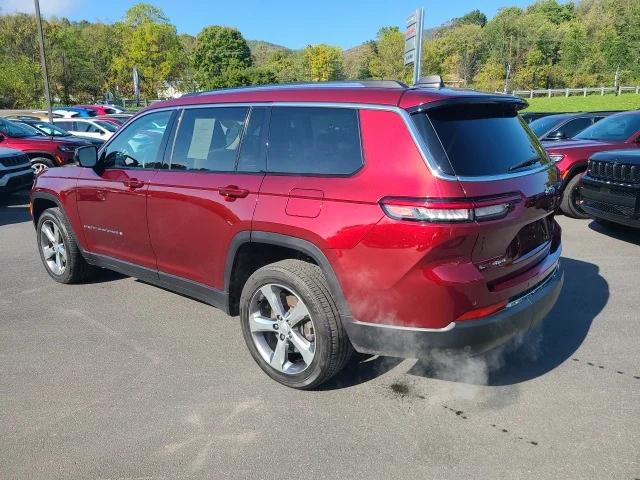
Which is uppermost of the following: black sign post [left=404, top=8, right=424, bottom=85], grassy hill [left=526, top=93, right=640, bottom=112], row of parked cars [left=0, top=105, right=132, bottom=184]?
black sign post [left=404, top=8, right=424, bottom=85]

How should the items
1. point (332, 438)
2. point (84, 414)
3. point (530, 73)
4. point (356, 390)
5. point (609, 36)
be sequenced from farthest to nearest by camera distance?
point (530, 73) < point (609, 36) < point (356, 390) < point (84, 414) < point (332, 438)

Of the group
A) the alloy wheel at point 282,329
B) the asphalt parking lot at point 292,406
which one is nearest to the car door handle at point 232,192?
the alloy wheel at point 282,329

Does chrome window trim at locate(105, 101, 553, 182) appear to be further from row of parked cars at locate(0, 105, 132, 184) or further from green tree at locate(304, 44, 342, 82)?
green tree at locate(304, 44, 342, 82)

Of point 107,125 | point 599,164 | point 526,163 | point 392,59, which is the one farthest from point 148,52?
point 526,163

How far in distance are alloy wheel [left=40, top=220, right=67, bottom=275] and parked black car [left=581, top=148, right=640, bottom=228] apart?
6.23 metres

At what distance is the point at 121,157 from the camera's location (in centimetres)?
434

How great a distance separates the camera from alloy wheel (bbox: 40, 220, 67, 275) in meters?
5.16

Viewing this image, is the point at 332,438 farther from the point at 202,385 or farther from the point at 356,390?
the point at 202,385

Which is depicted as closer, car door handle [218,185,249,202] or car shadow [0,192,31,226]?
car door handle [218,185,249,202]

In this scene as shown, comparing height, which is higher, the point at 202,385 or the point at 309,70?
the point at 309,70

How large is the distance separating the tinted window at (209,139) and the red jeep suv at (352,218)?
0.04 ft

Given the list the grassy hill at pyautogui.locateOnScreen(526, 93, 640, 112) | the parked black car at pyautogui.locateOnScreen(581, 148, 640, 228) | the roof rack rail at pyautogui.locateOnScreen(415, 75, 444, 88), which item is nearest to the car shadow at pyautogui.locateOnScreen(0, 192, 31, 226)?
the roof rack rail at pyautogui.locateOnScreen(415, 75, 444, 88)

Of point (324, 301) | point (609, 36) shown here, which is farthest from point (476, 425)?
point (609, 36)

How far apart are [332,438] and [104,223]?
111 inches
